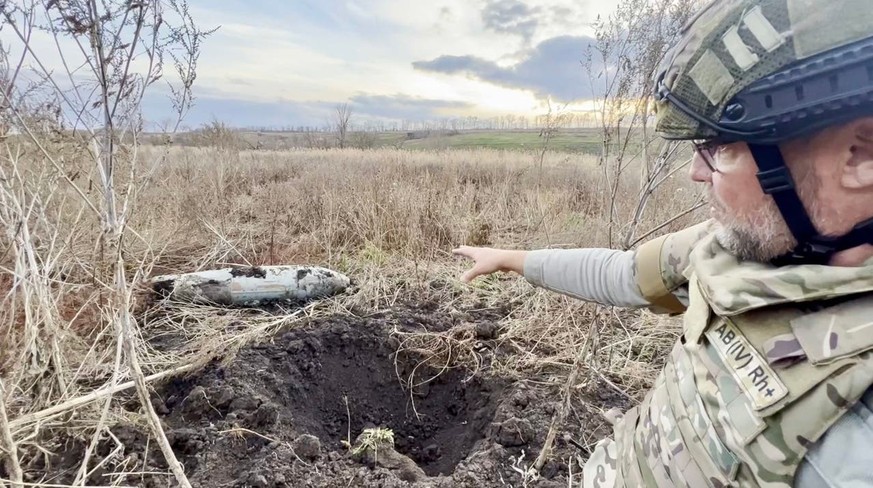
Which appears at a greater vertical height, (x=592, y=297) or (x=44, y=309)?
(x=592, y=297)

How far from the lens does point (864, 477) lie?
617 millimetres

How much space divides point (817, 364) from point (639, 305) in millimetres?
656

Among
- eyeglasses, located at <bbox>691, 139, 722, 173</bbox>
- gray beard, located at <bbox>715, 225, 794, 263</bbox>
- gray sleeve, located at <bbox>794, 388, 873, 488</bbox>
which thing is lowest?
gray sleeve, located at <bbox>794, 388, 873, 488</bbox>

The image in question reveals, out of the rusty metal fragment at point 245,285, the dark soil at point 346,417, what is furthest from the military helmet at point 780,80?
the rusty metal fragment at point 245,285

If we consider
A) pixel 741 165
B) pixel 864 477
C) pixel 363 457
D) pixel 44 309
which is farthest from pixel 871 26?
pixel 44 309

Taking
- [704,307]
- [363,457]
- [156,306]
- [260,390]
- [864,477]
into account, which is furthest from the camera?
[156,306]

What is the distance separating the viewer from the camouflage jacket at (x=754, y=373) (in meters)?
0.68

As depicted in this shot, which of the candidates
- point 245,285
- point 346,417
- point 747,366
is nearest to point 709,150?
point 747,366

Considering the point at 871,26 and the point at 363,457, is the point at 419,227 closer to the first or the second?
the point at 363,457

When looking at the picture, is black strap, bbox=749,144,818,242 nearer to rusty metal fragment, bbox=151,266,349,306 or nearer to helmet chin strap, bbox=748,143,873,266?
helmet chin strap, bbox=748,143,873,266

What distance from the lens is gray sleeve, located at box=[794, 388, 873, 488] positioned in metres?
0.63

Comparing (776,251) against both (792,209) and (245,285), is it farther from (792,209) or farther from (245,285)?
(245,285)

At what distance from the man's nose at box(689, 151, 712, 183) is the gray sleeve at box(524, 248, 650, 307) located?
0.40 meters

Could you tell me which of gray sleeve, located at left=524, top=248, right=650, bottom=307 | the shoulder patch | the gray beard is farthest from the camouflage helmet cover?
gray sleeve, located at left=524, top=248, right=650, bottom=307
